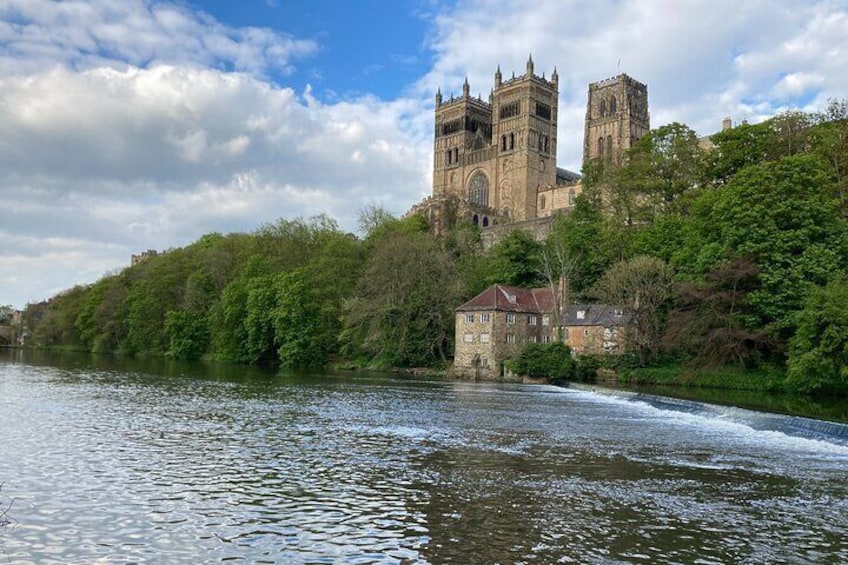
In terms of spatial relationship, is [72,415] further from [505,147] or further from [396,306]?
→ [505,147]

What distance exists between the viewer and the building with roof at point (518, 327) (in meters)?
59.7

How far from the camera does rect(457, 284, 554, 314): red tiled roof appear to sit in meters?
64.2

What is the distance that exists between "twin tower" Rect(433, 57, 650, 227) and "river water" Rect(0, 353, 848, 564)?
97.1 meters

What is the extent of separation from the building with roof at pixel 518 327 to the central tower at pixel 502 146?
5868 cm

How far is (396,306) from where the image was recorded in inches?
2621

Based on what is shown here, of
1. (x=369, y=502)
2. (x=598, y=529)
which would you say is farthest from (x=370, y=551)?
(x=598, y=529)

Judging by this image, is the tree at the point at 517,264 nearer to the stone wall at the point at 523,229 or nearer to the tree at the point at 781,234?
the stone wall at the point at 523,229

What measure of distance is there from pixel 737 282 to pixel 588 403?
18.4 metres

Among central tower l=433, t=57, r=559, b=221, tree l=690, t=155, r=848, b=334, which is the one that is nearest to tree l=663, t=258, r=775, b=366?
tree l=690, t=155, r=848, b=334

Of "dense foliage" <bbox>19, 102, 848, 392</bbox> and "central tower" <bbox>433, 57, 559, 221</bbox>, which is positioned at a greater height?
"central tower" <bbox>433, 57, 559, 221</bbox>

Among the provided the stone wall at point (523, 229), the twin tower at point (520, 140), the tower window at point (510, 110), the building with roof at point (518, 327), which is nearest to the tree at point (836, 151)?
the building with roof at point (518, 327)

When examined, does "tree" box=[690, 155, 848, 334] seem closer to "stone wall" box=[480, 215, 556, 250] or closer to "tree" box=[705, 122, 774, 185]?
"tree" box=[705, 122, 774, 185]

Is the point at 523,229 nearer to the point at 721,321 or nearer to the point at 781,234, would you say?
the point at 721,321

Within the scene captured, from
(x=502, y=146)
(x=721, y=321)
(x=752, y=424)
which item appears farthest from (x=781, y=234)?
(x=502, y=146)
